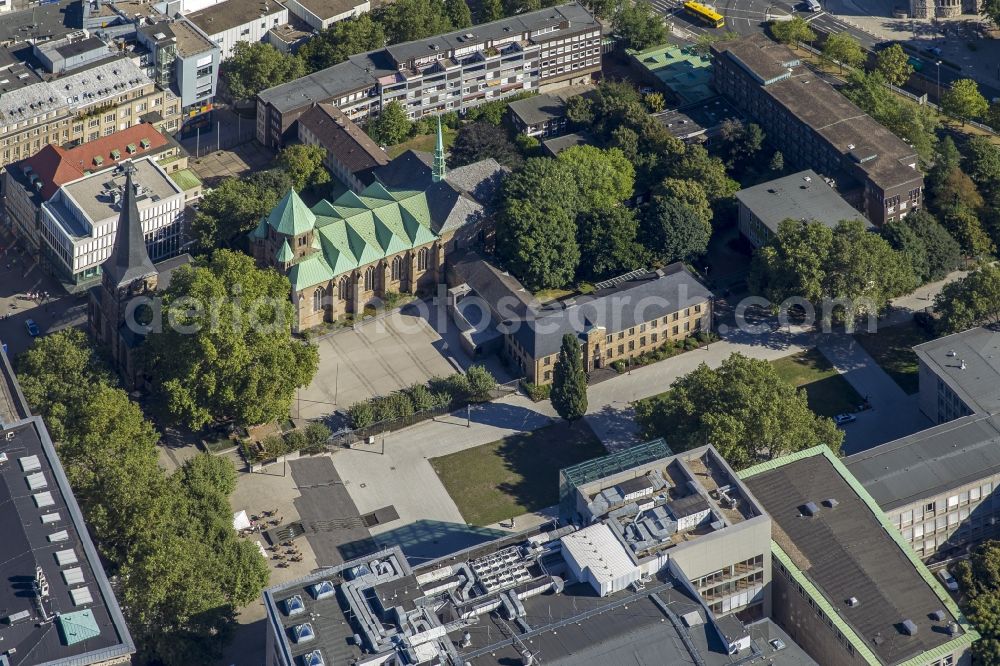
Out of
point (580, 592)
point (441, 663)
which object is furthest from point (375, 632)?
point (580, 592)

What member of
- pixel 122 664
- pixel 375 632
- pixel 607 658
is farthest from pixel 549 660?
pixel 122 664

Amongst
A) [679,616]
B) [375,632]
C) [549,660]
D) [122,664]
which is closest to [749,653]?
[679,616]

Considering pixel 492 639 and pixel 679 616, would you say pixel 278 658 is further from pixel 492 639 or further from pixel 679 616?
pixel 679 616

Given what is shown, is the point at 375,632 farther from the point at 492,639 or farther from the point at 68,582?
the point at 68,582

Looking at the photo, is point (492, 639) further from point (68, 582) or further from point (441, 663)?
point (68, 582)
